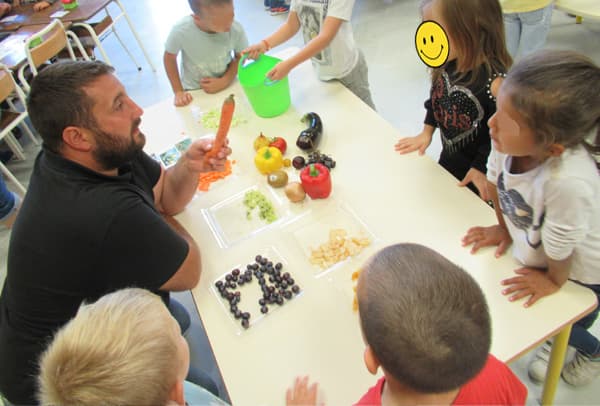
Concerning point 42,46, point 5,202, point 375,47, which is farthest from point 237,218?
point 375,47

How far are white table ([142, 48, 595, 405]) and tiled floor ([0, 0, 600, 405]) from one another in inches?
32.6

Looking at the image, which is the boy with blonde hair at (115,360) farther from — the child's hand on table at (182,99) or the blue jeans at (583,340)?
the child's hand on table at (182,99)

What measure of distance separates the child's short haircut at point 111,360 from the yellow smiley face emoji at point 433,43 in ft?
3.74

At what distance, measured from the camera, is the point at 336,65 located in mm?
1852

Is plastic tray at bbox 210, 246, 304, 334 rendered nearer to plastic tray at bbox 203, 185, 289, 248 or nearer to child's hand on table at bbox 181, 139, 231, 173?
plastic tray at bbox 203, 185, 289, 248

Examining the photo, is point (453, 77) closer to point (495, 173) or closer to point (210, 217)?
point (495, 173)

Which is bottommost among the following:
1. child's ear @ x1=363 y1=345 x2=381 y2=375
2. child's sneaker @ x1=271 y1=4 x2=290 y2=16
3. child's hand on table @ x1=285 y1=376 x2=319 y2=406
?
child's sneaker @ x1=271 y1=4 x2=290 y2=16

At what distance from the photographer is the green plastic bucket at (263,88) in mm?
1680

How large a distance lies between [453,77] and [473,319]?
981 mm

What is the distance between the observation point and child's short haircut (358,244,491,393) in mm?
608

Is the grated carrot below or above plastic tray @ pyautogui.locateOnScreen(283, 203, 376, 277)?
above

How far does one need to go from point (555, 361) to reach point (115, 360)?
118 cm

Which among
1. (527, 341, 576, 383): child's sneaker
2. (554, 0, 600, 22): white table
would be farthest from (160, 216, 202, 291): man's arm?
(554, 0, 600, 22): white table

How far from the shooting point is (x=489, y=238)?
1.11 m
